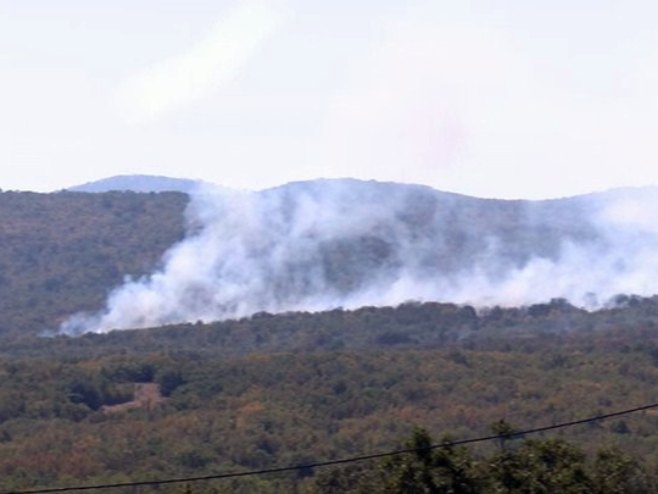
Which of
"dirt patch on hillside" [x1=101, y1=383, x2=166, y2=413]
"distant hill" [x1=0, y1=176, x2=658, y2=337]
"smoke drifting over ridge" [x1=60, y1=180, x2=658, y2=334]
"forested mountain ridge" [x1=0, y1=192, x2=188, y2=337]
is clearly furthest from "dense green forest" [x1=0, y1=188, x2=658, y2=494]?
"distant hill" [x1=0, y1=176, x2=658, y2=337]

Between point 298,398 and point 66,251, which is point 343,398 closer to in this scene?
point 298,398

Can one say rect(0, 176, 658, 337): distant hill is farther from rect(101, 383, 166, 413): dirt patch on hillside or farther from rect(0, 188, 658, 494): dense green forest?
rect(101, 383, 166, 413): dirt patch on hillside

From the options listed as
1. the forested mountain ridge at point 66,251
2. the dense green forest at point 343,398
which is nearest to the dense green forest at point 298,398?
the dense green forest at point 343,398

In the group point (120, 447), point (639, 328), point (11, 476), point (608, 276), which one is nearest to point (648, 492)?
point (11, 476)

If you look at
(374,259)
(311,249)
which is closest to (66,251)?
(311,249)

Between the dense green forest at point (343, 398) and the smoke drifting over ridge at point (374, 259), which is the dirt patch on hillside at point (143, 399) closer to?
the dense green forest at point (343, 398)

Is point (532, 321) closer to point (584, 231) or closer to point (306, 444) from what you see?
point (584, 231)
